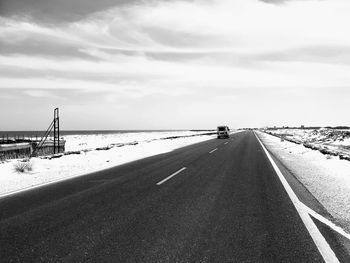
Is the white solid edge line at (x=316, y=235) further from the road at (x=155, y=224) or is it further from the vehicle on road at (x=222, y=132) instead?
the vehicle on road at (x=222, y=132)

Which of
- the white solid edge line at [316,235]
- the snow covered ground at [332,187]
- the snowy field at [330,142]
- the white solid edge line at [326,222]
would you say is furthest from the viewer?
the snowy field at [330,142]

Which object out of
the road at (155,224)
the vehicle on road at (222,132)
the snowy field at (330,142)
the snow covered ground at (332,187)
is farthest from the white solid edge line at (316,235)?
the vehicle on road at (222,132)

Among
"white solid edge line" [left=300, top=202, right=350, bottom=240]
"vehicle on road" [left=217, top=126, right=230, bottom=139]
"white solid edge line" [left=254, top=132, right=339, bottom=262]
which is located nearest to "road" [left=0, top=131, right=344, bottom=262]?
"white solid edge line" [left=254, top=132, right=339, bottom=262]

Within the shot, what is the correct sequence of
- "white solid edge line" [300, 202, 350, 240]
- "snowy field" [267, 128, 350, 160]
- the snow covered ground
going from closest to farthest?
"white solid edge line" [300, 202, 350, 240] < the snow covered ground < "snowy field" [267, 128, 350, 160]

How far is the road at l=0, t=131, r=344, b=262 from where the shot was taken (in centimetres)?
431

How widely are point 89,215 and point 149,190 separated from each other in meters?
2.64

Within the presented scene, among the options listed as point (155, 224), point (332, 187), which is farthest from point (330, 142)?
point (155, 224)

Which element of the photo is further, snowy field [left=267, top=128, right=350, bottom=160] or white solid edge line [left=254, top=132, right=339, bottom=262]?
snowy field [left=267, top=128, right=350, bottom=160]

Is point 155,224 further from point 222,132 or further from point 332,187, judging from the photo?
point 222,132

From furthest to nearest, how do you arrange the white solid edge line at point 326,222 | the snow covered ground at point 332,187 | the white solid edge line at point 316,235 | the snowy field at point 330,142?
the snowy field at point 330,142 → the snow covered ground at point 332,187 → the white solid edge line at point 326,222 → the white solid edge line at point 316,235

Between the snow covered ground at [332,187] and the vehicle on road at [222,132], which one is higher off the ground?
the vehicle on road at [222,132]

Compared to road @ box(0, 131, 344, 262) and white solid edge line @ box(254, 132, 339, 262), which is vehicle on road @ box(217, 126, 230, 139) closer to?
road @ box(0, 131, 344, 262)

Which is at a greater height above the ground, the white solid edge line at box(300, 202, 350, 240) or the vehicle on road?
the vehicle on road

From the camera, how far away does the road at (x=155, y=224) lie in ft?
14.1
